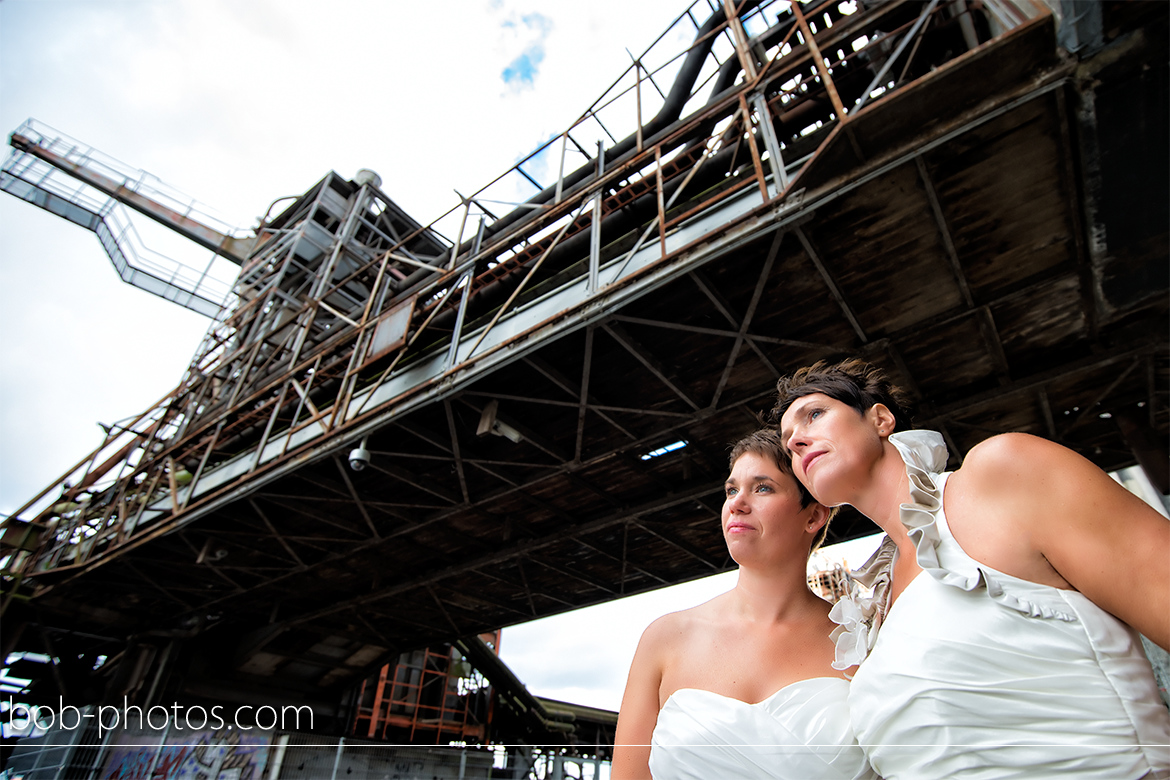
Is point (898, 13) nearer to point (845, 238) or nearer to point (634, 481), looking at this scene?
point (845, 238)

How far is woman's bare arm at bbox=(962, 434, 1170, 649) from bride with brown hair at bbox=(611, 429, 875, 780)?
0.76 metres

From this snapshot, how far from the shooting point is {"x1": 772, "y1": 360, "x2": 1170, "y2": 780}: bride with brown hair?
3.08ft

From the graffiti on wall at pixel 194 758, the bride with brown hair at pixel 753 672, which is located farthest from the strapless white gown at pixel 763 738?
the graffiti on wall at pixel 194 758

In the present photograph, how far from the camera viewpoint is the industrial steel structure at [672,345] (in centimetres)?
491

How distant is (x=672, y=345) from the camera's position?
7.14 metres

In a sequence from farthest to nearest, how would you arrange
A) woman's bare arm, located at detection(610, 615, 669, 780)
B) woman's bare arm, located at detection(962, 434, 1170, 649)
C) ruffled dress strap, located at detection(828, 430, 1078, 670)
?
woman's bare arm, located at detection(610, 615, 669, 780) → ruffled dress strap, located at detection(828, 430, 1078, 670) → woman's bare arm, located at detection(962, 434, 1170, 649)

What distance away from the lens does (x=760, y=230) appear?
5.41m

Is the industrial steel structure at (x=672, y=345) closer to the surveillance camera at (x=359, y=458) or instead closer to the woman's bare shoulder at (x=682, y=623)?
the surveillance camera at (x=359, y=458)

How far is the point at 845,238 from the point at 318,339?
554 inches

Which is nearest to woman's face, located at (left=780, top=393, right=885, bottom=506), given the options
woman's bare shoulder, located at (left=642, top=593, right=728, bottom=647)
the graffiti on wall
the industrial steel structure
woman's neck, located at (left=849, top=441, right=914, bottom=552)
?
woman's neck, located at (left=849, top=441, right=914, bottom=552)

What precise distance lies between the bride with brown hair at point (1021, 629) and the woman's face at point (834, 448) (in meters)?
0.14

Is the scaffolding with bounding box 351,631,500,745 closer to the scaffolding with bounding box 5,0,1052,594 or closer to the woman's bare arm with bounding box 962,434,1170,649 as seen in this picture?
the scaffolding with bounding box 5,0,1052,594

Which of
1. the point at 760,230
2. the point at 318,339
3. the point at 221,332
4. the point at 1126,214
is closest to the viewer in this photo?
the point at 1126,214

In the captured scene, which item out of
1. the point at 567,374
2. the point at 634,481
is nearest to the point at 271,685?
the point at 634,481
